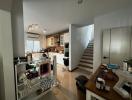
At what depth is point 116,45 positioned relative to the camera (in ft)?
9.59

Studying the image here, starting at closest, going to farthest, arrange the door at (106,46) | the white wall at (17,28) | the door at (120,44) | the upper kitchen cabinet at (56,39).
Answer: the white wall at (17,28)
the door at (120,44)
the door at (106,46)
the upper kitchen cabinet at (56,39)

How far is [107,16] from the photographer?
3.25 metres

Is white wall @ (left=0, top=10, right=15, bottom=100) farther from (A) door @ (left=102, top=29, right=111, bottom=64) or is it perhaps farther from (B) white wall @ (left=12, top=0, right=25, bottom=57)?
(A) door @ (left=102, top=29, right=111, bottom=64)

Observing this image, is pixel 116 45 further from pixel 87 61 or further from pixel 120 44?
pixel 87 61

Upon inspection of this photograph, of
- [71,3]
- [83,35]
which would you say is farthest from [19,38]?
[83,35]

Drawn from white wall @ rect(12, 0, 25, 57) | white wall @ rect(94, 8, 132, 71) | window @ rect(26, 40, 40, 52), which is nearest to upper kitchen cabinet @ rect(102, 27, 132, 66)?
white wall @ rect(94, 8, 132, 71)

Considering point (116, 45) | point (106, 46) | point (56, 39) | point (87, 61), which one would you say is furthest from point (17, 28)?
point (56, 39)

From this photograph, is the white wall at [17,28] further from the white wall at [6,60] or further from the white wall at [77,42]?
the white wall at [77,42]

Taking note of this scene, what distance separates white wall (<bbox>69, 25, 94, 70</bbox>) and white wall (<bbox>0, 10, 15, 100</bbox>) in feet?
11.0

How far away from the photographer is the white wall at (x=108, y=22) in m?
2.75

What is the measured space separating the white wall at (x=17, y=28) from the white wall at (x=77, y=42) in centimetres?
290

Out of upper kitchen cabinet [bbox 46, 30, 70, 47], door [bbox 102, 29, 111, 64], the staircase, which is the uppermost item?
upper kitchen cabinet [bbox 46, 30, 70, 47]

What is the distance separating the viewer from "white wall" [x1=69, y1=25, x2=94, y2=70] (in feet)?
15.9

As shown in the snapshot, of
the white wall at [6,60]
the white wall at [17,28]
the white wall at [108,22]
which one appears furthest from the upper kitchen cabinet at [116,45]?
the white wall at [6,60]
